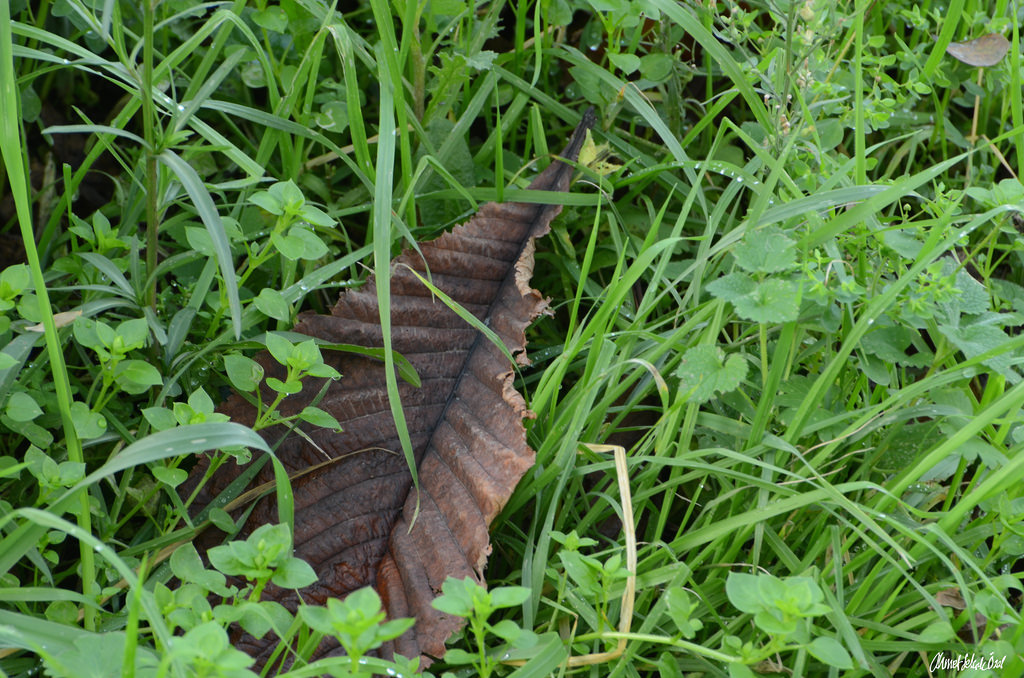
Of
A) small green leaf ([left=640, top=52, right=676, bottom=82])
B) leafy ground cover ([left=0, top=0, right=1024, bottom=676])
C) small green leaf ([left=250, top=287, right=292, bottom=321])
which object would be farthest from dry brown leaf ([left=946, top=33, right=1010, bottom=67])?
small green leaf ([left=250, top=287, right=292, bottom=321])

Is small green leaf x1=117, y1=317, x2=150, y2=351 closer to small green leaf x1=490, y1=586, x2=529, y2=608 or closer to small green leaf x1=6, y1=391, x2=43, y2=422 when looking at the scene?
small green leaf x1=6, y1=391, x2=43, y2=422

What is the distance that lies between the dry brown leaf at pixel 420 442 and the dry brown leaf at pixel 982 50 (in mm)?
1036

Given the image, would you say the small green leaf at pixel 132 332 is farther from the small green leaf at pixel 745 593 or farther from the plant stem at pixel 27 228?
the small green leaf at pixel 745 593

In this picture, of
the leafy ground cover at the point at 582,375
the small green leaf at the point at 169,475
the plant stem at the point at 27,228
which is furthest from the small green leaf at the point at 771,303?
the plant stem at the point at 27,228

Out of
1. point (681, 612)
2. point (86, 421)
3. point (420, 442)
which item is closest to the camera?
point (681, 612)

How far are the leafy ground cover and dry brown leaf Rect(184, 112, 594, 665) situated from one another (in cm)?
7

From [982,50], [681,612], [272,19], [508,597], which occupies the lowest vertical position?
[681,612]

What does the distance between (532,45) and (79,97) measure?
3.43 feet

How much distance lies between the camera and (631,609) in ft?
Result: 4.04

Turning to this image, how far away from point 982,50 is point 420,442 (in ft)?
4.96

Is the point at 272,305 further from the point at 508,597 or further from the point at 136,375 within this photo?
the point at 508,597

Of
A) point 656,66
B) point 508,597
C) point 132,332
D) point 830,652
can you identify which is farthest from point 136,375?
point 656,66

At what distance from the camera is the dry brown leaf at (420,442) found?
135 cm

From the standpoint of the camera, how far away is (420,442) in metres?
1.50
